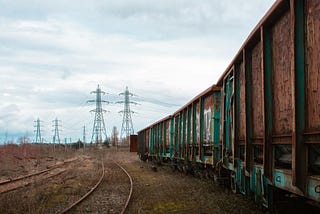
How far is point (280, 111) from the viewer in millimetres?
5395

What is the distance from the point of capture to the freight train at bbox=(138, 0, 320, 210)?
435cm

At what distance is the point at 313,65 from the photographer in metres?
4.26

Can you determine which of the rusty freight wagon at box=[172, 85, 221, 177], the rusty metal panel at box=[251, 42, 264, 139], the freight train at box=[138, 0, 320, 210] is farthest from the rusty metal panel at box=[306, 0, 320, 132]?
the rusty freight wagon at box=[172, 85, 221, 177]

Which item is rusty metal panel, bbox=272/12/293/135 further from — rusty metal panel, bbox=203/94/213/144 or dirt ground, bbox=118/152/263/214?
rusty metal panel, bbox=203/94/213/144

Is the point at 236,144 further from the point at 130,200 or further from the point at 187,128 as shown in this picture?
the point at 187,128

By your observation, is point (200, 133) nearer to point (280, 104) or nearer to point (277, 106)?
point (277, 106)

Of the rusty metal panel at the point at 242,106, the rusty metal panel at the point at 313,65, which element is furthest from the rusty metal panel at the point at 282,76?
the rusty metal panel at the point at 242,106

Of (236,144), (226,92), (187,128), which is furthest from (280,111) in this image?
(187,128)

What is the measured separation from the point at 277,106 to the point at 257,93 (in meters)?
1.14

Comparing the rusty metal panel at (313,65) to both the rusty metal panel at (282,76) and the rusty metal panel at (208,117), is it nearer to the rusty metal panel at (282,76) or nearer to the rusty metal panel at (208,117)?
the rusty metal panel at (282,76)

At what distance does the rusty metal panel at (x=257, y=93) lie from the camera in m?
6.42

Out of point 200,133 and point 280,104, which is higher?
point 280,104

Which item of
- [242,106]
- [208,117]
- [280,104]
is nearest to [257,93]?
[242,106]

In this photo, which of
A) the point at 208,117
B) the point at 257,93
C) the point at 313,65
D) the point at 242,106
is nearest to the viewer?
the point at 313,65
